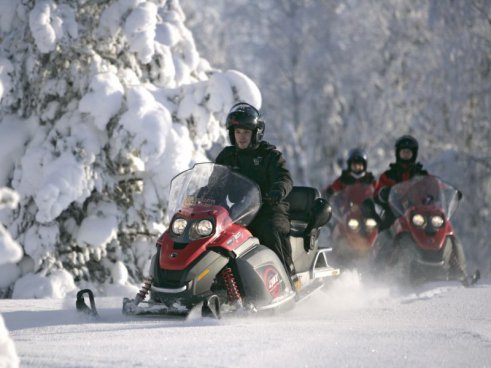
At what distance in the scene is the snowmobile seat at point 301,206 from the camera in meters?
7.86

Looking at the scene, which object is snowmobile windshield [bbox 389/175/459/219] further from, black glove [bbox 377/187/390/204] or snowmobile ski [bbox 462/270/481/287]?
snowmobile ski [bbox 462/270/481/287]

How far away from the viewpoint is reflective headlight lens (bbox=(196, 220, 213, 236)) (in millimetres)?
6535

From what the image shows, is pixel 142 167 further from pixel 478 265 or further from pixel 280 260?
pixel 478 265

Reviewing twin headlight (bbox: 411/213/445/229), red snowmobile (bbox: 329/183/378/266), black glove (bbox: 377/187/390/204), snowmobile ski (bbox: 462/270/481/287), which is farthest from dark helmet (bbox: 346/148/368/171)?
snowmobile ski (bbox: 462/270/481/287)

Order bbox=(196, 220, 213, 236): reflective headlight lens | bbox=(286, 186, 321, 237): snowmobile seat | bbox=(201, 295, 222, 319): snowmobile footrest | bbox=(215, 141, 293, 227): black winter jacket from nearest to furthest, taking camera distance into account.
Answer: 1. bbox=(201, 295, 222, 319): snowmobile footrest
2. bbox=(196, 220, 213, 236): reflective headlight lens
3. bbox=(215, 141, 293, 227): black winter jacket
4. bbox=(286, 186, 321, 237): snowmobile seat

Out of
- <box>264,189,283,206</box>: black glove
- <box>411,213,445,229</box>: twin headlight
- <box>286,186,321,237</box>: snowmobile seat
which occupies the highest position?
<box>264,189,283,206</box>: black glove

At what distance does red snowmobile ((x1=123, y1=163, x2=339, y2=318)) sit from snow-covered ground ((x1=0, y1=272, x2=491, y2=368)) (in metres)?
0.14

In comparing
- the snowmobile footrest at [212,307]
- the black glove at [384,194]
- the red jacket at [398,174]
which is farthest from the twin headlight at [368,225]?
the snowmobile footrest at [212,307]

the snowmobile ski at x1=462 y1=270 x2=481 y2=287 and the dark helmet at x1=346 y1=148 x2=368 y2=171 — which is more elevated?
the dark helmet at x1=346 y1=148 x2=368 y2=171

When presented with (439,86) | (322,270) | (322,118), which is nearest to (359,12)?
(322,118)

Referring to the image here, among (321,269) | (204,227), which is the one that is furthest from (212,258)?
(321,269)

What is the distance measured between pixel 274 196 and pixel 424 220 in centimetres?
346

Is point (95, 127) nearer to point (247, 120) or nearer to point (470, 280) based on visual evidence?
point (247, 120)

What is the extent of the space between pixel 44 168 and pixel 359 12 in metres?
17.4
